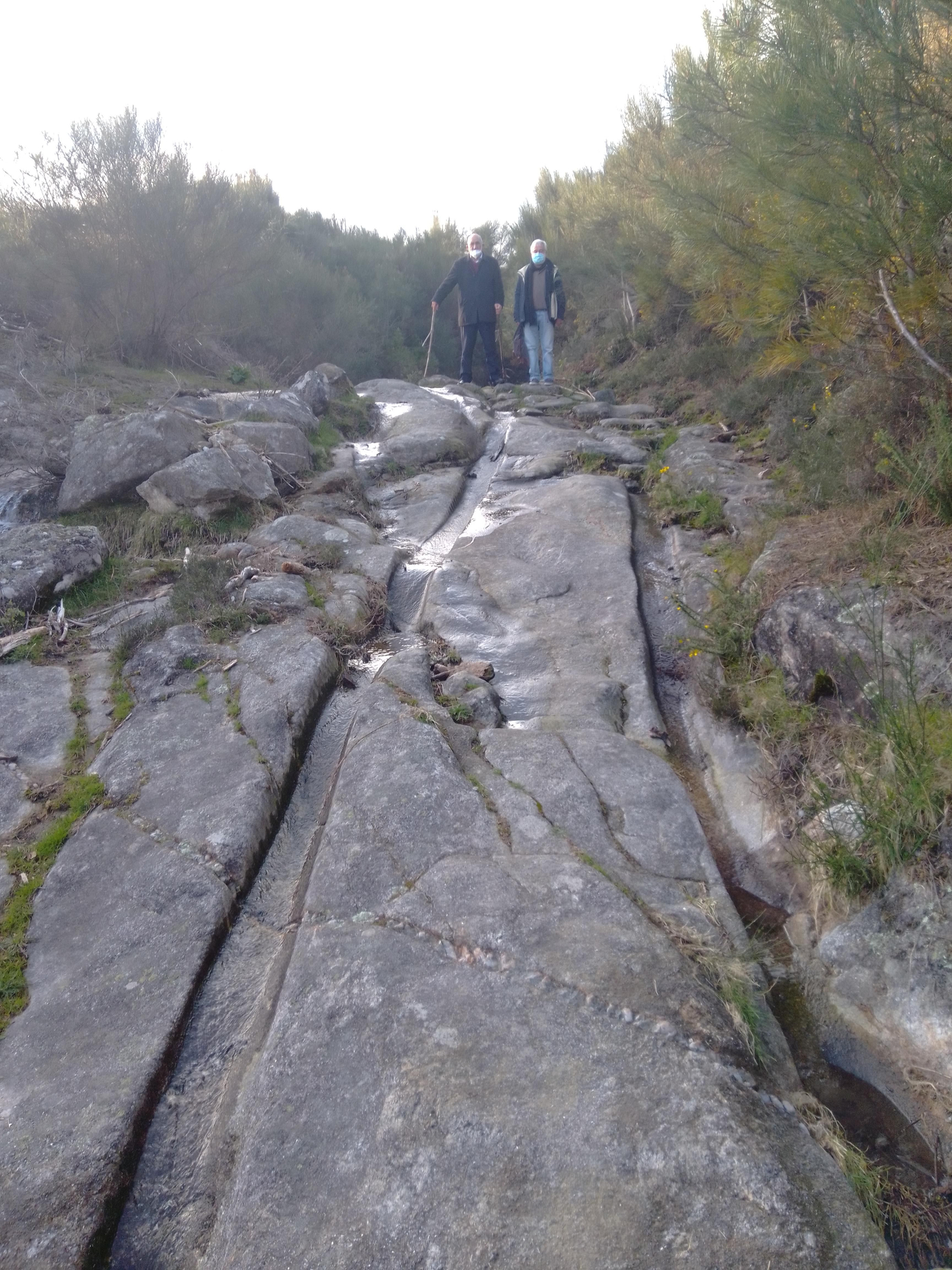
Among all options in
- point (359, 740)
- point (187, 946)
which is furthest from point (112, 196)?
point (187, 946)

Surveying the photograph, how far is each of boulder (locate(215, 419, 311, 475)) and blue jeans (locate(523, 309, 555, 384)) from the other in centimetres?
523

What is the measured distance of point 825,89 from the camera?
156 inches

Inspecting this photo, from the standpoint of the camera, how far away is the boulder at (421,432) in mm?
9352

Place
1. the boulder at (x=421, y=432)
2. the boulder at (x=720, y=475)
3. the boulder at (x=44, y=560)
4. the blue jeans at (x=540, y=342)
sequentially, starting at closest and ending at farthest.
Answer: the boulder at (x=44, y=560) → the boulder at (x=720, y=475) → the boulder at (x=421, y=432) → the blue jeans at (x=540, y=342)

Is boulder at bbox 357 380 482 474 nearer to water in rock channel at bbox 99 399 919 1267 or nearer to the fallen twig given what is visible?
the fallen twig

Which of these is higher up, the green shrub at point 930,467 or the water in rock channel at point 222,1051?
the green shrub at point 930,467

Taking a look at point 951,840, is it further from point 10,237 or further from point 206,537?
point 10,237

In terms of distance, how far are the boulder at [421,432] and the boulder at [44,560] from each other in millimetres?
3493

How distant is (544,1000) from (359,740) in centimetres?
182

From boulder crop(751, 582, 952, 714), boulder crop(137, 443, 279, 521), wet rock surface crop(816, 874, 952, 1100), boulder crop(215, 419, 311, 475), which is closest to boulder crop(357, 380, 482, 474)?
boulder crop(215, 419, 311, 475)

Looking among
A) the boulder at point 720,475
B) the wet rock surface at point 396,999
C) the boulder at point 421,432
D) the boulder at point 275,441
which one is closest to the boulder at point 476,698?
the wet rock surface at point 396,999

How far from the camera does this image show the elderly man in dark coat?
12.3 meters

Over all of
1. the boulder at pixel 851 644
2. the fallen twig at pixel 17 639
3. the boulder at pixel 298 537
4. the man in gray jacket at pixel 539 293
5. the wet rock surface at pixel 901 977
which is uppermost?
the man in gray jacket at pixel 539 293

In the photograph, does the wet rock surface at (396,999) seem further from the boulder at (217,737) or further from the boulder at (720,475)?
the boulder at (720,475)
